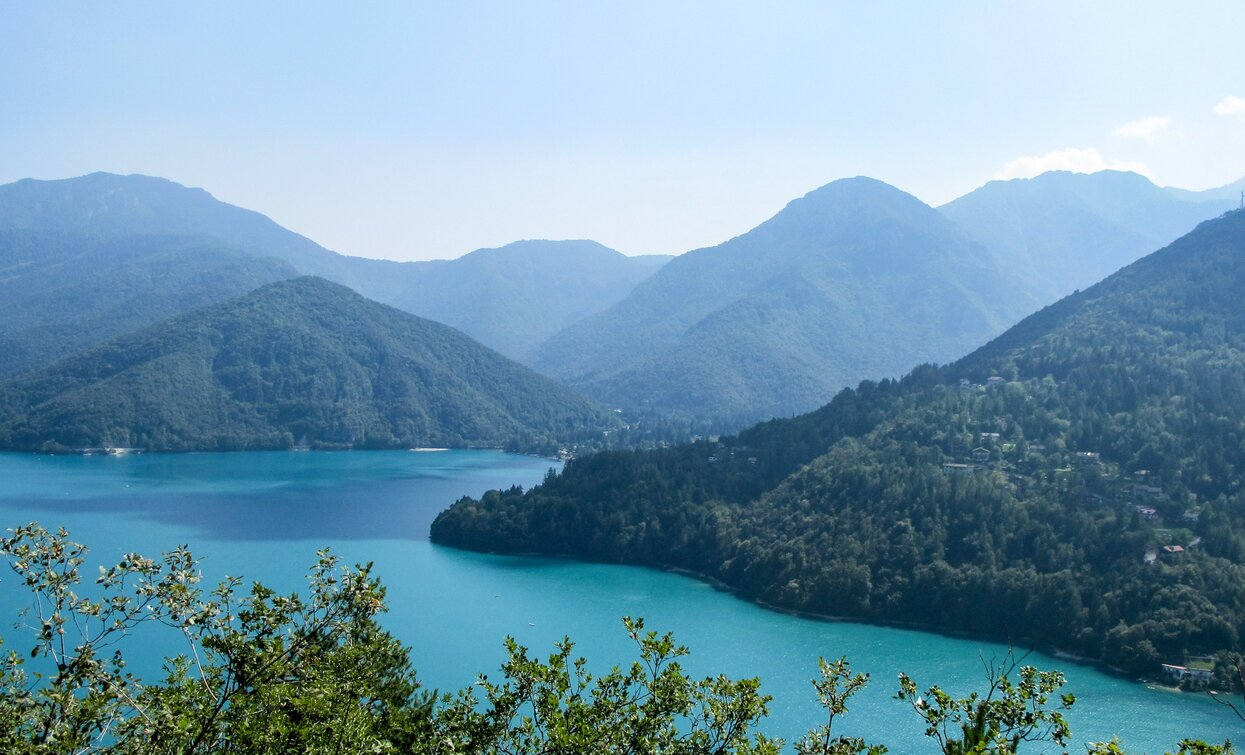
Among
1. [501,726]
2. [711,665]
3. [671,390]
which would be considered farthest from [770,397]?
[501,726]

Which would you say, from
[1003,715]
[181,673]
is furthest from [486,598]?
[1003,715]

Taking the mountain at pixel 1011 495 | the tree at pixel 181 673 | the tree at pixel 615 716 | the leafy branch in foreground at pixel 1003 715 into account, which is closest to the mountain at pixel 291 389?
the mountain at pixel 1011 495

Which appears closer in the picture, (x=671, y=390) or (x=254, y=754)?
(x=254, y=754)

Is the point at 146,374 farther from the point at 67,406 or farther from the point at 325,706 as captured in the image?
the point at 325,706

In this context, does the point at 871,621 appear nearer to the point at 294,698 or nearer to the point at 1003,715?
the point at 1003,715

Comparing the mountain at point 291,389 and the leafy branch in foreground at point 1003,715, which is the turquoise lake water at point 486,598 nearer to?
the leafy branch in foreground at point 1003,715
